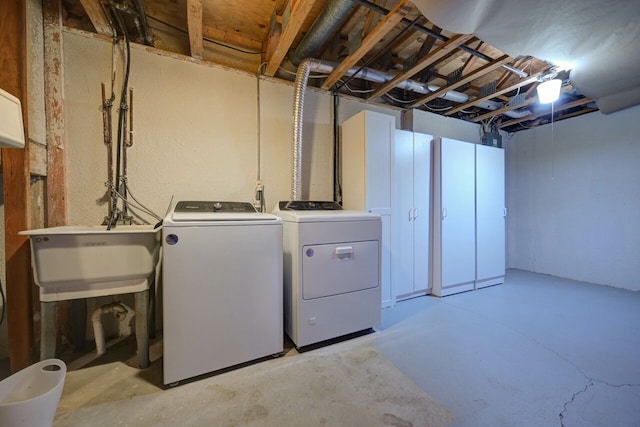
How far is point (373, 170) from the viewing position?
7.93 ft

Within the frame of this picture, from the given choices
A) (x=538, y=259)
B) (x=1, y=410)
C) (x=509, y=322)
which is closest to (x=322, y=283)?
(x=1, y=410)

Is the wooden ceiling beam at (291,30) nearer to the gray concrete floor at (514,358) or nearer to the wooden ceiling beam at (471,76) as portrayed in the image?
the wooden ceiling beam at (471,76)

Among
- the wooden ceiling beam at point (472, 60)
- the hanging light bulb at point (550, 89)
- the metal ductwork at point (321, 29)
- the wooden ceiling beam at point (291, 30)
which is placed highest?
the wooden ceiling beam at point (472, 60)

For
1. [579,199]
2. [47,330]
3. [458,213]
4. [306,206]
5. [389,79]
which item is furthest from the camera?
[579,199]

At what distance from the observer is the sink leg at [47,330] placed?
134 cm

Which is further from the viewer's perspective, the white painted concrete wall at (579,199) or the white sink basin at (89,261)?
the white painted concrete wall at (579,199)

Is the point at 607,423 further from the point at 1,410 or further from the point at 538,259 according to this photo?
the point at 538,259

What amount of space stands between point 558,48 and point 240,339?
3213mm

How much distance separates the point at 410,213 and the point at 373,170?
2.41ft

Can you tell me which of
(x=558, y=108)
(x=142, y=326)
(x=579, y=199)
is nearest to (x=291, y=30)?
(x=142, y=326)

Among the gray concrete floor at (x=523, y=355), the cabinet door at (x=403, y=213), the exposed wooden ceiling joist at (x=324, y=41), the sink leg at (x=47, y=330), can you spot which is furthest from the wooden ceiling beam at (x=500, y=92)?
the sink leg at (x=47, y=330)

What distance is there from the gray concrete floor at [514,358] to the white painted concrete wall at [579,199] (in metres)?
0.79

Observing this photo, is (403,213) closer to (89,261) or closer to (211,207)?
(211,207)

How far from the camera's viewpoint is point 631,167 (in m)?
3.05
